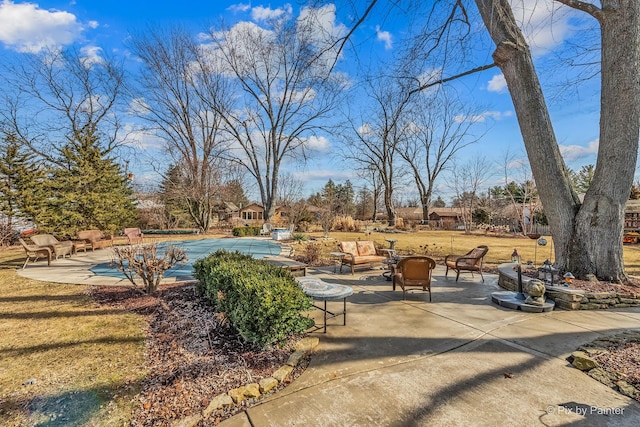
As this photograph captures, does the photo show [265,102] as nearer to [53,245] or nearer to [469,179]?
[53,245]

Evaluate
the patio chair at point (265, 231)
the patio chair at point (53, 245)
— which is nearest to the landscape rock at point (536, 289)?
the patio chair at point (53, 245)

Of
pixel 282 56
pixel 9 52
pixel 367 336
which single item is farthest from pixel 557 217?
pixel 9 52

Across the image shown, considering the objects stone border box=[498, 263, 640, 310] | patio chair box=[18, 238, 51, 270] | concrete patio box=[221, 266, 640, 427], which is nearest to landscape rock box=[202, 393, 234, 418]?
concrete patio box=[221, 266, 640, 427]

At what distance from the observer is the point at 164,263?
499 cm

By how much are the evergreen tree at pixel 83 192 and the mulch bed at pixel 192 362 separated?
43.6 feet

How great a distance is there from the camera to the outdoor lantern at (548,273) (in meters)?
5.04

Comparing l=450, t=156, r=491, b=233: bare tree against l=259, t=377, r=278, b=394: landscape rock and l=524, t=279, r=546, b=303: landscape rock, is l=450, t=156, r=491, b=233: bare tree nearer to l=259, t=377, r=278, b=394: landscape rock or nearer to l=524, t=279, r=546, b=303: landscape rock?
l=524, t=279, r=546, b=303: landscape rock

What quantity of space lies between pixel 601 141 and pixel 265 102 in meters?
20.6

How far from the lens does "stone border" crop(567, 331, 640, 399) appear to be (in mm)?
2444

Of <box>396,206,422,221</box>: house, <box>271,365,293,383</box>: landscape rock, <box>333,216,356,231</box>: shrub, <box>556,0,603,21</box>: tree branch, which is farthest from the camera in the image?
<box>396,206,422,221</box>: house

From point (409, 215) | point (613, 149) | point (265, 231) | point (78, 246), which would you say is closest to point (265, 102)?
point (265, 231)

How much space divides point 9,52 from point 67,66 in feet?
10.7

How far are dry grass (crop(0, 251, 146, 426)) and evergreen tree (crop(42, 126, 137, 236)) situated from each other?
1123cm

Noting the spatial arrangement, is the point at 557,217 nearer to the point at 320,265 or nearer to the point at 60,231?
the point at 320,265
